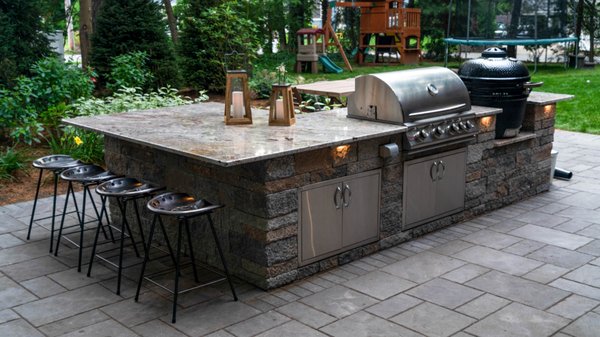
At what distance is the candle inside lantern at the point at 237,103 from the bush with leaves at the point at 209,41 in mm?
6652

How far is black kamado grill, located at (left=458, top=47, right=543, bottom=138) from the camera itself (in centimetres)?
619

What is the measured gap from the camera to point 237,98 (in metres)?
5.29

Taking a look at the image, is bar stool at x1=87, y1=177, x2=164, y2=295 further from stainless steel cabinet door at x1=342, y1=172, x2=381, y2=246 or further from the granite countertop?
stainless steel cabinet door at x1=342, y1=172, x2=381, y2=246

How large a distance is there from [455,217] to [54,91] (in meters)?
5.13

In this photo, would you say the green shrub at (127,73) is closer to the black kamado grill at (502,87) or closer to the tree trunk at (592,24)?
the black kamado grill at (502,87)

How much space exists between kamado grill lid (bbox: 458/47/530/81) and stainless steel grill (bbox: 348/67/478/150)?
64cm

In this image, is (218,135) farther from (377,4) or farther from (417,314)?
(377,4)

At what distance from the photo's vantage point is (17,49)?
32.1 ft

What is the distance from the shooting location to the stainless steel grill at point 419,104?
5219mm

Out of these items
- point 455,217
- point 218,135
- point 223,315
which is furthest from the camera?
point 455,217

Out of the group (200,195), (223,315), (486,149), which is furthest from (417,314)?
(486,149)

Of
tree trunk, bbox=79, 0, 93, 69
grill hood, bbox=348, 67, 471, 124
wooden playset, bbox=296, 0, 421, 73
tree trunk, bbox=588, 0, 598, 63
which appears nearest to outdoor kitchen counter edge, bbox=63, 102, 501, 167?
grill hood, bbox=348, 67, 471, 124

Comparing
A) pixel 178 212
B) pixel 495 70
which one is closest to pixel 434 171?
pixel 495 70

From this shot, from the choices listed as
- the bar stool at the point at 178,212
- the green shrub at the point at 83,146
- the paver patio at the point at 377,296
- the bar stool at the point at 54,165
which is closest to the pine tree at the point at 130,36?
the green shrub at the point at 83,146
